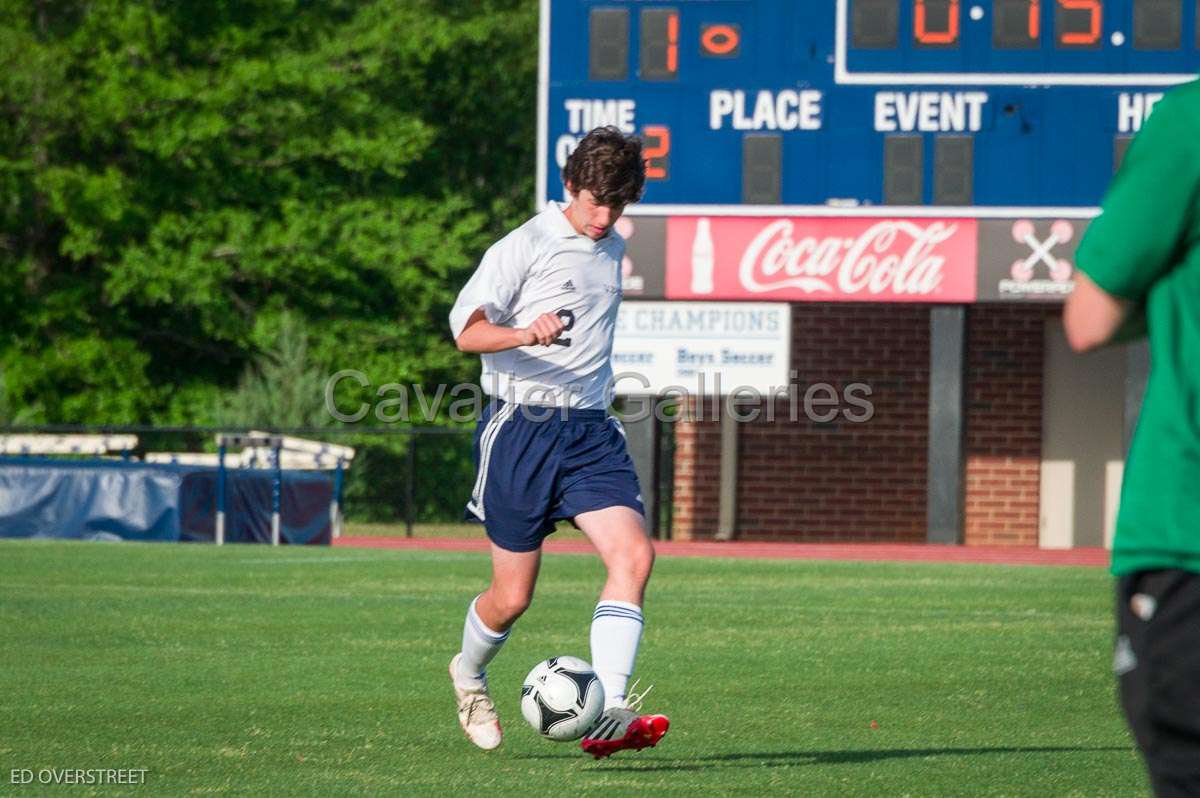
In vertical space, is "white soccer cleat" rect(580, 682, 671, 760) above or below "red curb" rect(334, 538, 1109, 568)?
above

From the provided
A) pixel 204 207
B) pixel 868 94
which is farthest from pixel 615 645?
pixel 204 207

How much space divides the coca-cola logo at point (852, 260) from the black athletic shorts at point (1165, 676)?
62.6 feet

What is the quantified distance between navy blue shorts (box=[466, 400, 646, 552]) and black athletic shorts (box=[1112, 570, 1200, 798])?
3.21m

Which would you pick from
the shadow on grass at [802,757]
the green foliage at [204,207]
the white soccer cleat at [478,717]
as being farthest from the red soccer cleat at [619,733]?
the green foliage at [204,207]

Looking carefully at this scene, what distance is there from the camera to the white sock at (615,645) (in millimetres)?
5758

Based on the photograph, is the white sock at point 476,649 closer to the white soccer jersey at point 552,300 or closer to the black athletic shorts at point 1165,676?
the white soccer jersey at point 552,300

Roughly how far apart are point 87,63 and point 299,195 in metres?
4.48

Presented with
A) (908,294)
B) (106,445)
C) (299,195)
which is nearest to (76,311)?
(299,195)

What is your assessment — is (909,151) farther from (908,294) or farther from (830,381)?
(830,381)

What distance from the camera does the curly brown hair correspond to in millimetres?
5805

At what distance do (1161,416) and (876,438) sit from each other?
26.0 metres

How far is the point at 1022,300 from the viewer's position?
2212cm

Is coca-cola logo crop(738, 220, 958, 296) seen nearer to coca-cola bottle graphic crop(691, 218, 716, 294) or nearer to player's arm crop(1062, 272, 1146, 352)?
coca-cola bottle graphic crop(691, 218, 716, 294)

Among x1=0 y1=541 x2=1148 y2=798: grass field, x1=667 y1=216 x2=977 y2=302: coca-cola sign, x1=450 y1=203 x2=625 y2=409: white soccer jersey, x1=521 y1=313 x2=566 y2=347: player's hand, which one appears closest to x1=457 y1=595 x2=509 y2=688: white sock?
x1=0 y1=541 x2=1148 y2=798: grass field
